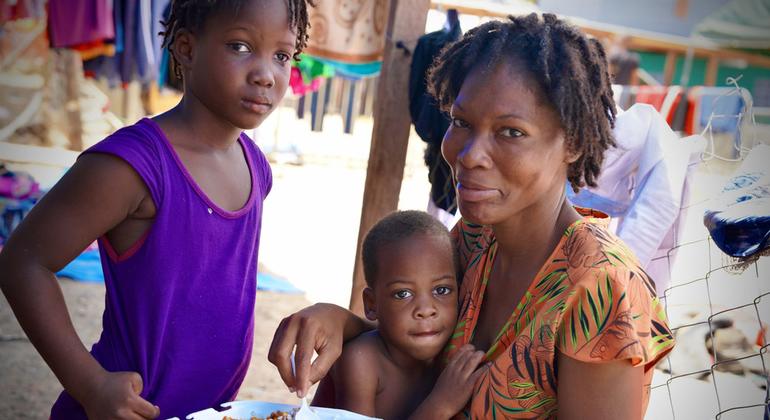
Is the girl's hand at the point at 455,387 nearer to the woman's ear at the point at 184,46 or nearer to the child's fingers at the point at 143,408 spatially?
the child's fingers at the point at 143,408

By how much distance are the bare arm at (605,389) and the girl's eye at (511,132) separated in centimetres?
49

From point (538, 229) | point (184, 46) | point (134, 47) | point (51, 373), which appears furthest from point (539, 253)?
point (134, 47)

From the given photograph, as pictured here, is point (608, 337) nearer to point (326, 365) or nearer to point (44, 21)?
point (326, 365)

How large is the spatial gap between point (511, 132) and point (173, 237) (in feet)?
2.83

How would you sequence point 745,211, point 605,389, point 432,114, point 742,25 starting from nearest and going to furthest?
point 605,389, point 745,211, point 432,114, point 742,25

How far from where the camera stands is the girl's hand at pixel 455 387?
1.69m

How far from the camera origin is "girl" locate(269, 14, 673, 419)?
145 cm

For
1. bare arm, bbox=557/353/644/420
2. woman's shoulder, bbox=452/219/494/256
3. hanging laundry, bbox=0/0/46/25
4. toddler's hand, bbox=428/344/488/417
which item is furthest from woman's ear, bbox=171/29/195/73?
hanging laundry, bbox=0/0/46/25

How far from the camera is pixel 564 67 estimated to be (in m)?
1.61

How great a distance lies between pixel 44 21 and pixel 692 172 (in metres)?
5.53

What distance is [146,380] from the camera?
71.7 inches

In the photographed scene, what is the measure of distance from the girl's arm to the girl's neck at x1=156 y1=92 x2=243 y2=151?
24 centimetres

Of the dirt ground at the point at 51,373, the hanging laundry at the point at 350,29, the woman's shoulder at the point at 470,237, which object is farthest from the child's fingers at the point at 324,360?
the hanging laundry at the point at 350,29

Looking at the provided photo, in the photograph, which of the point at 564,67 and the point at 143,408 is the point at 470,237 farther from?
the point at 143,408
